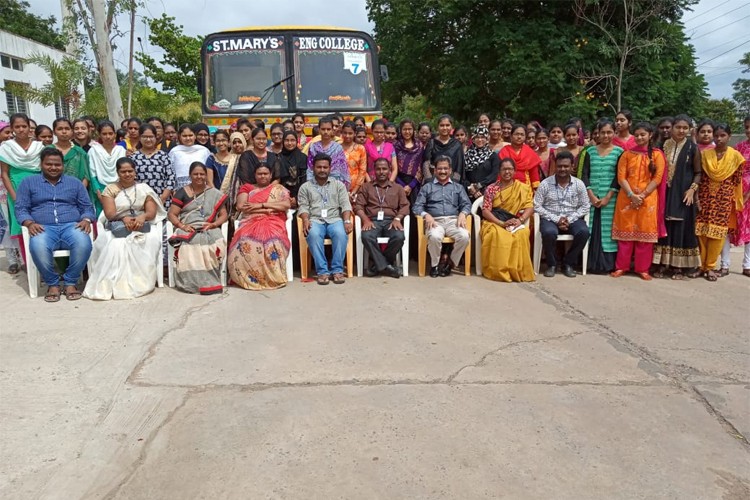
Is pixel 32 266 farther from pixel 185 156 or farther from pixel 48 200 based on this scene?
pixel 185 156

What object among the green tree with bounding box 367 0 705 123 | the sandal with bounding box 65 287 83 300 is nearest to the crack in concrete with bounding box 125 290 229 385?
the sandal with bounding box 65 287 83 300

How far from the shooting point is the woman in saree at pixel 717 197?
5668mm

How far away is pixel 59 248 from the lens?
516cm

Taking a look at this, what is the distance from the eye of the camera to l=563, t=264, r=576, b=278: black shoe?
233 inches

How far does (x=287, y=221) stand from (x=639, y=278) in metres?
3.66

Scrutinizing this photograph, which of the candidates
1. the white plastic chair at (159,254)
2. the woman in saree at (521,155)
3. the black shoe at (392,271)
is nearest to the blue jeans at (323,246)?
the black shoe at (392,271)

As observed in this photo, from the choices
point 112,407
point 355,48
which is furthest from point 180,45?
point 112,407

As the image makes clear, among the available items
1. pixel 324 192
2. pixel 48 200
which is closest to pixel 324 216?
pixel 324 192

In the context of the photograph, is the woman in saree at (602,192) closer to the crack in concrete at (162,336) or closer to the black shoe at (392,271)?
the black shoe at (392,271)

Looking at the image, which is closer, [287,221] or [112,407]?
[112,407]

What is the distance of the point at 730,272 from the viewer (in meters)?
6.20

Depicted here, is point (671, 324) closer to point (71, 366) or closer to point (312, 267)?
point (312, 267)

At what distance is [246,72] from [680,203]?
5302 mm

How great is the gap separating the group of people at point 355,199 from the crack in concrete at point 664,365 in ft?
3.05
